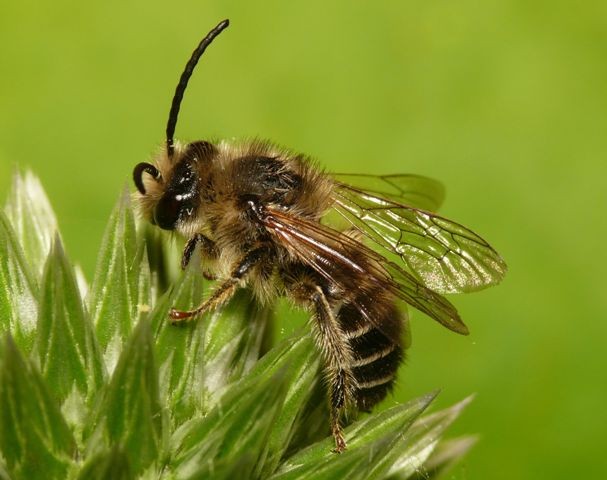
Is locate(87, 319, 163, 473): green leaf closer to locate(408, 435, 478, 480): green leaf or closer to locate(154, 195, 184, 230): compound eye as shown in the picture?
locate(154, 195, 184, 230): compound eye

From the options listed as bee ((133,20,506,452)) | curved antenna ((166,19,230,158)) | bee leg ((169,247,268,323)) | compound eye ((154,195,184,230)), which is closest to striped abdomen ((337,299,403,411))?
bee ((133,20,506,452))

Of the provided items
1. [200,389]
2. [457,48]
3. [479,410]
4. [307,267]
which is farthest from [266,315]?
[457,48]

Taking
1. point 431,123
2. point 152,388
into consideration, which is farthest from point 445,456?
point 431,123

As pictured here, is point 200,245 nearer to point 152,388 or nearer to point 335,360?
point 335,360

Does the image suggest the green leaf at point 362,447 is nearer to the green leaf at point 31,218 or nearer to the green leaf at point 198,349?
the green leaf at point 198,349

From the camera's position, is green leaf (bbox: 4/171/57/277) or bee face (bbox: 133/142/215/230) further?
green leaf (bbox: 4/171/57/277)

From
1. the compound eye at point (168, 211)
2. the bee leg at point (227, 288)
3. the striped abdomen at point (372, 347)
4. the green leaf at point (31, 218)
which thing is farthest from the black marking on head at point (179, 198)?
the striped abdomen at point (372, 347)

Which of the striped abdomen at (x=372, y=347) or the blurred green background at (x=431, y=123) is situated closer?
the striped abdomen at (x=372, y=347)
